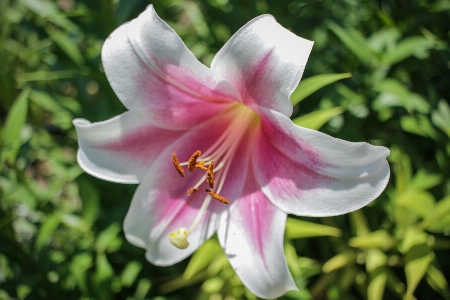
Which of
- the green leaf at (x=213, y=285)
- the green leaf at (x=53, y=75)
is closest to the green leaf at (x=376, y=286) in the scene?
the green leaf at (x=213, y=285)

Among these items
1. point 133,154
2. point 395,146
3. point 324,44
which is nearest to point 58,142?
point 133,154

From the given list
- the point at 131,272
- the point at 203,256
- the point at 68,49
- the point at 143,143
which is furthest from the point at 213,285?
the point at 68,49

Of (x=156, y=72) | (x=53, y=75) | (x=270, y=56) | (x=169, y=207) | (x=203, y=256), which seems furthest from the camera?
(x=53, y=75)

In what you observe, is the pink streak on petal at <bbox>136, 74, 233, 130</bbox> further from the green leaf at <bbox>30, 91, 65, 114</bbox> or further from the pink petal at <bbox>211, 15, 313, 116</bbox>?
the green leaf at <bbox>30, 91, 65, 114</bbox>

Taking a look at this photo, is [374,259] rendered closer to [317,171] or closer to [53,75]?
[317,171]

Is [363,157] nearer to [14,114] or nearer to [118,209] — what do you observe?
[118,209]

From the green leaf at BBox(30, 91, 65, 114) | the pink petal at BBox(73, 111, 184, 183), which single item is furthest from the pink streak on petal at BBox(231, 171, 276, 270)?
the green leaf at BBox(30, 91, 65, 114)
